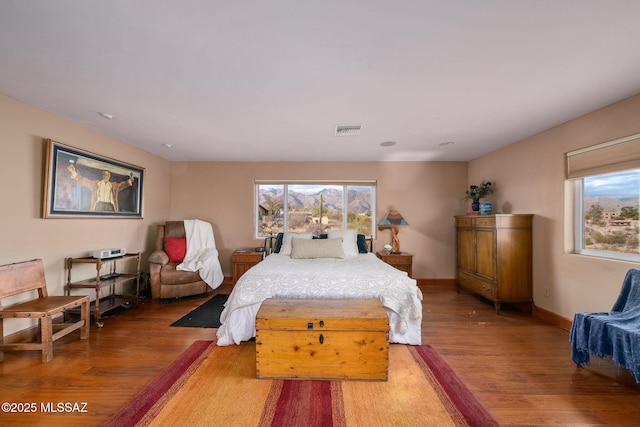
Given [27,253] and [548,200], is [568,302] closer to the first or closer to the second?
[548,200]

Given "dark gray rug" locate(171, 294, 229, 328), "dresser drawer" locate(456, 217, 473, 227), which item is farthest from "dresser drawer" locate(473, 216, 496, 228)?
"dark gray rug" locate(171, 294, 229, 328)

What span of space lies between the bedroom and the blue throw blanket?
381mm

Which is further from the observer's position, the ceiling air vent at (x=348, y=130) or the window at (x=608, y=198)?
the ceiling air vent at (x=348, y=130)

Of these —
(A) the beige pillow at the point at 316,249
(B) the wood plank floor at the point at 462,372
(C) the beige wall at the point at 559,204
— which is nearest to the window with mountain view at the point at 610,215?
(C) the beige wall at the point at 559,204

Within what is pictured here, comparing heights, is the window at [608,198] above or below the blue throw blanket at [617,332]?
above

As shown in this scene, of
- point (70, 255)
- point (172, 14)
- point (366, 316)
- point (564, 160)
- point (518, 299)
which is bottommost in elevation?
point (518, 299)

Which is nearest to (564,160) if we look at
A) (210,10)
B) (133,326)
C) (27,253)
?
(210,10)

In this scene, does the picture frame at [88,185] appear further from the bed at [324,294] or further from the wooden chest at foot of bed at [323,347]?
the wooden chest at foot of bed at [323,347]

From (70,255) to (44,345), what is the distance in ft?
4.07

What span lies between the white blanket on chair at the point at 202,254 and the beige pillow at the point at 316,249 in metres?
1.46

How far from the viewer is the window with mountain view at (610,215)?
8.20 ft

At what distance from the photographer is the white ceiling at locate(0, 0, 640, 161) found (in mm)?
1430

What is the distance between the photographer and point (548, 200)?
3264 mm

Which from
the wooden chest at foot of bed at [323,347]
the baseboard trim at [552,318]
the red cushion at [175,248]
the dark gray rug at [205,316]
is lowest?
the dark gray rug at [205,316]
